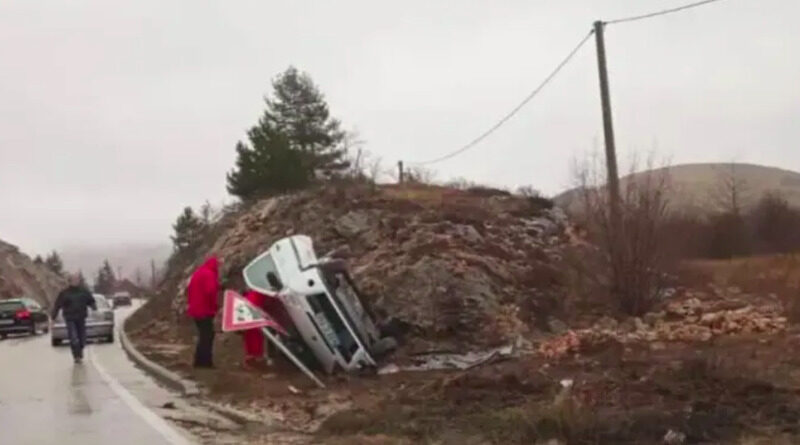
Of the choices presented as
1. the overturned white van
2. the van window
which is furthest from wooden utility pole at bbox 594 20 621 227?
the van window

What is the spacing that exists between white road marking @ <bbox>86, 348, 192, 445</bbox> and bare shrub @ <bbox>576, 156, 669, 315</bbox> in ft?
30.7

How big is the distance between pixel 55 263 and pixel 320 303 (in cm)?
15668

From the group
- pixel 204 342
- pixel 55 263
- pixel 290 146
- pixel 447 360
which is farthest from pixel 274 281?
pixel 55 263

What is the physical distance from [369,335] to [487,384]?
5157mm

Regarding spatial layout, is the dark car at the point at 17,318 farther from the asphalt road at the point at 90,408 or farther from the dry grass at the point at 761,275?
the dry grass at the point at 761,275

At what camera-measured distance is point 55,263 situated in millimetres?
166250

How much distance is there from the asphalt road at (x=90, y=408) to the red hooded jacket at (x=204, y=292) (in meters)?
1.38

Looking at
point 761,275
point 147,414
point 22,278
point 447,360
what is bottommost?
point 147,414

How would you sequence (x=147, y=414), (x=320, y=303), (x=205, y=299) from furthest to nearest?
(x=205, y=299), (x=320, y=303), (x=147, y=414)

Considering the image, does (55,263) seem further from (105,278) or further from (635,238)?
(635,238)

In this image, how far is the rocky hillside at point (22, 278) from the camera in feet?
330

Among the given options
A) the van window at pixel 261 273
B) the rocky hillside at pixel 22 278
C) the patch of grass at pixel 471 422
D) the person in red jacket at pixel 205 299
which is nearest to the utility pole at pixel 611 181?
the van window at pixel 261 273

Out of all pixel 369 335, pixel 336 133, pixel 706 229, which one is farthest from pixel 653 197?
pixel 336 133

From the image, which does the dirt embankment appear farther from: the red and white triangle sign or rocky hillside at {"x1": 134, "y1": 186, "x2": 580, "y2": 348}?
the red and white triangle sign
